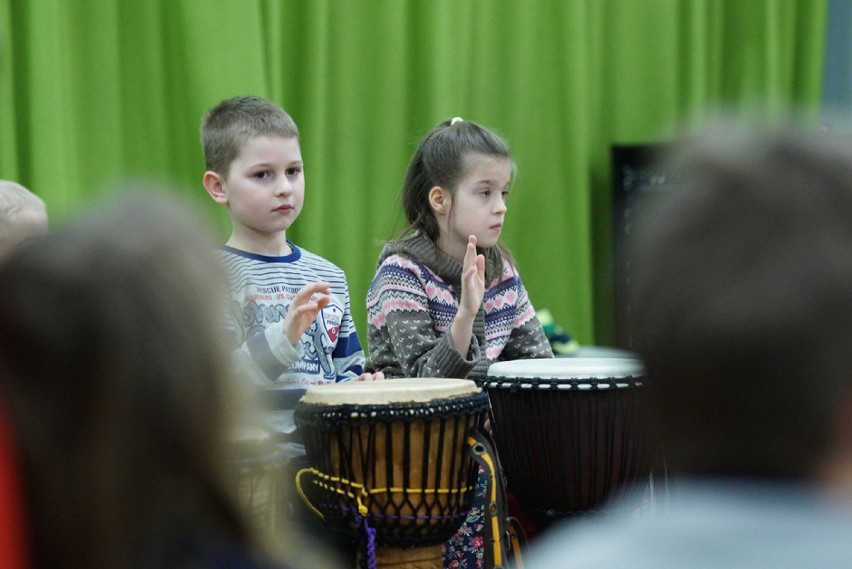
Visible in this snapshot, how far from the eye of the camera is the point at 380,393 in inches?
96.3

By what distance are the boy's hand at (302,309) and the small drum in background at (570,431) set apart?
52cm

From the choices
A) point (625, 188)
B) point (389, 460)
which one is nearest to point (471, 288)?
point (389, 460)

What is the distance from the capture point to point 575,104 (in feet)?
16.9

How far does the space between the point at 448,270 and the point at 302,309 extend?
0.78 meters

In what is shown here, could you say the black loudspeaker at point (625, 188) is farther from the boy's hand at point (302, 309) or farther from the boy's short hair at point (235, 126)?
the boy's hand at point (302, 309)

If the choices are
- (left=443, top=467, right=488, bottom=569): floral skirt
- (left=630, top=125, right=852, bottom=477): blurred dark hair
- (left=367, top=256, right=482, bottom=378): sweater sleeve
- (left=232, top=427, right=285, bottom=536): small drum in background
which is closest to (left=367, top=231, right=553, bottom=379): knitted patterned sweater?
(left=367, top=256, right=482, bottom=378): sweater sleeve

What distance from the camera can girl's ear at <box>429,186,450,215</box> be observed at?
341cm

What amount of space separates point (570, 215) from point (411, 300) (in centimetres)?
214

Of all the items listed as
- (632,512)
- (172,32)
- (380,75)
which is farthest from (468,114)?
(632,512)

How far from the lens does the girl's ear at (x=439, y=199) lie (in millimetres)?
3410

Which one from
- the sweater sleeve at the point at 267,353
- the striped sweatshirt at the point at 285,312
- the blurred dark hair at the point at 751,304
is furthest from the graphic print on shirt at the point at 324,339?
the blurred dark hair at the point at 751,304

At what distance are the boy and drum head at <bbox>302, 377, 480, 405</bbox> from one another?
0.45m

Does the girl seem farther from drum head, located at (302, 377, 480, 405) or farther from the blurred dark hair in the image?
the blurred dark hair

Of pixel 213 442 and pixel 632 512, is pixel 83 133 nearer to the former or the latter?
pixel 632 512
